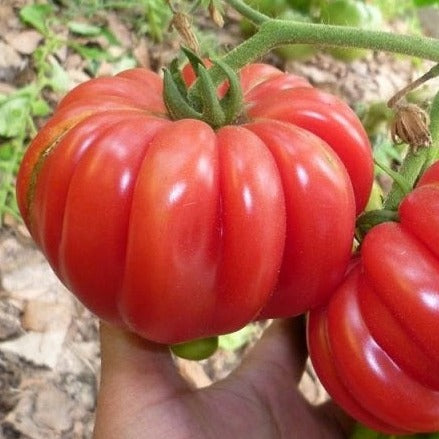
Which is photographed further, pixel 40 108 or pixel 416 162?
pixel 40 108

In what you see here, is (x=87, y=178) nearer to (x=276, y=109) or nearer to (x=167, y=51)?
(x=276, y=109)

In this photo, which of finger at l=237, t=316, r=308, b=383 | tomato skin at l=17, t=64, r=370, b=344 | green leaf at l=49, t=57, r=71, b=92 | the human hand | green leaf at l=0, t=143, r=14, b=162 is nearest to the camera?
tomato skin at l=17, t=64, r=370, b=344

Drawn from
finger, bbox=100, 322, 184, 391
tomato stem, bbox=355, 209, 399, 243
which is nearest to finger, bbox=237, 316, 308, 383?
finger, bbox=100, 322, 184, 391

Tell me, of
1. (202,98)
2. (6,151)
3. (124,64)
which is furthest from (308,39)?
(124,64)

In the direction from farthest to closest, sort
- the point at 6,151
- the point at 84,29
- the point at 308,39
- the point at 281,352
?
the point at 84,29
the point at 6,151
the point at 281,352
the point at 308,39

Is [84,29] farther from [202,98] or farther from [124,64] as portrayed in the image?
[202,98]

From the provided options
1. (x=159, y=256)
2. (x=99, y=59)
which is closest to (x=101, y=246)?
(x=159, y=256)

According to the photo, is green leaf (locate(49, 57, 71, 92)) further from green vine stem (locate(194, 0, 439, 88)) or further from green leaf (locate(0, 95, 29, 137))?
green vine stem (locate(194, 0, 439, 88))
